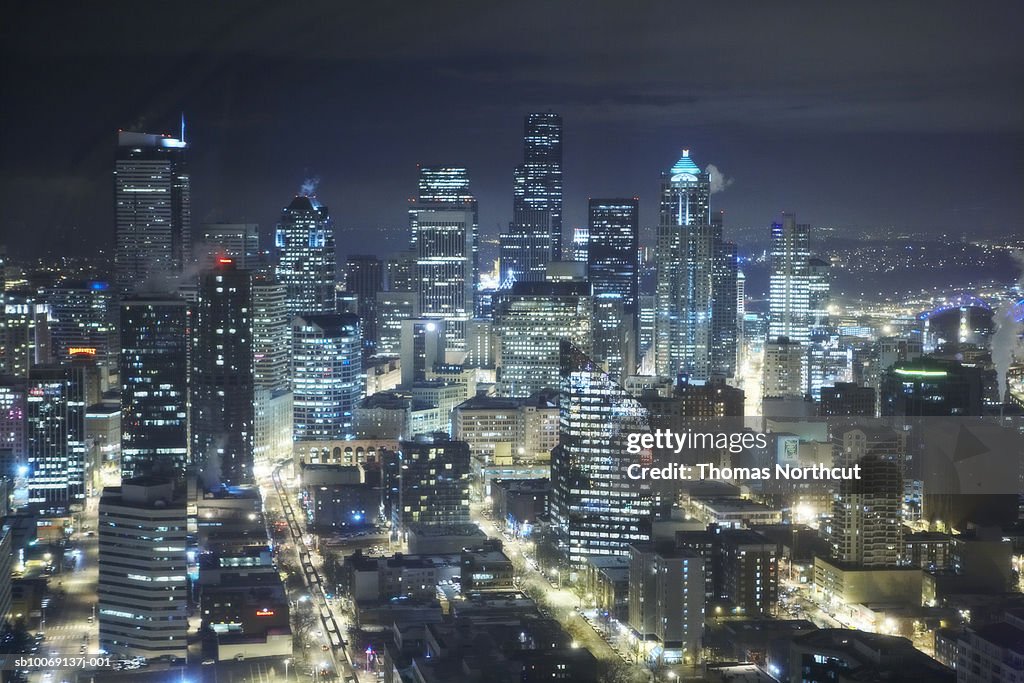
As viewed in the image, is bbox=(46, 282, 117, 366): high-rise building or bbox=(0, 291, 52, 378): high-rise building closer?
bbox=(46, 282, 117, 366): high-rise building

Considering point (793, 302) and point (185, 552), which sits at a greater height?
point (793, 302)

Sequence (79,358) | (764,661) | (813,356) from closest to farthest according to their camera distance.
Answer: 1. (764,661)
2. (79,358)
3. (813,356)

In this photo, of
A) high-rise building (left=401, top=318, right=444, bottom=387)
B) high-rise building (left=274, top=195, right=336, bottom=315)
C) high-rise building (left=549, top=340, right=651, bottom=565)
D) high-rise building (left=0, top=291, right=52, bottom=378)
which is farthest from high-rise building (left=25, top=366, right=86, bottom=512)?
high-rise building (left=401, top=318, right=444, bottom=387)

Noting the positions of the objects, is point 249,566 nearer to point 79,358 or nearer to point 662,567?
point 662,567

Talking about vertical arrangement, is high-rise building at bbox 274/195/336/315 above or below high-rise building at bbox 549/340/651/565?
above

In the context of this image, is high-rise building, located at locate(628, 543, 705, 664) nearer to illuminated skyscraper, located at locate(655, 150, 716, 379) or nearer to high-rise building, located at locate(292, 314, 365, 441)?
illuminated skyscraper, located at locate(655, 150, 716, 379)

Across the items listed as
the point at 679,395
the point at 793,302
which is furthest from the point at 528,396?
the point at 679,395

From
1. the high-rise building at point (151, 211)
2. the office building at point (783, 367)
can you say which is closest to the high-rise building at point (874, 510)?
the office building at point (783, 367)

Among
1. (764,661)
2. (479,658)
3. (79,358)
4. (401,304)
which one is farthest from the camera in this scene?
(401,304)
